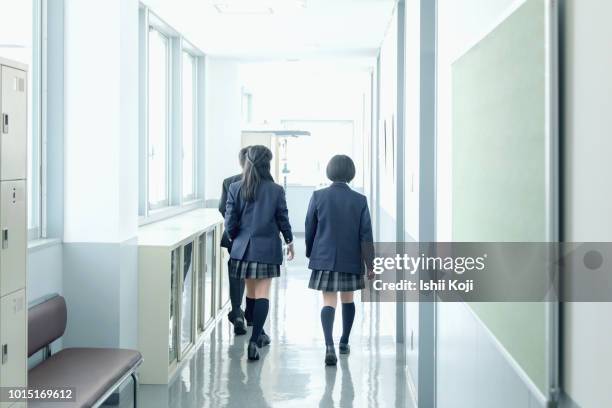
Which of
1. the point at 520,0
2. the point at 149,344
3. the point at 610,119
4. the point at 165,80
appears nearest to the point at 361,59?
the point at 165,80

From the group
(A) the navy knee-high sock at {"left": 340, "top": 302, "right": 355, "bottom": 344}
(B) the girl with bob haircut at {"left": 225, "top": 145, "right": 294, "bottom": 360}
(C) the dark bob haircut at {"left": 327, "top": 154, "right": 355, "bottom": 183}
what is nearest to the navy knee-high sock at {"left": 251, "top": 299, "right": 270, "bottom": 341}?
(B) the girl with bob haircut at {"left": 225, "top": 145, "right": 294, "bottom": 360}

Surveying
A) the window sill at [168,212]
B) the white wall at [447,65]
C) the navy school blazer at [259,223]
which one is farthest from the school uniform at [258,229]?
the white wall at [447,65]

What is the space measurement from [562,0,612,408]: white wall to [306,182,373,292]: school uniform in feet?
12.2

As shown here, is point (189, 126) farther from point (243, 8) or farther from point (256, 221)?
point (256, 221)

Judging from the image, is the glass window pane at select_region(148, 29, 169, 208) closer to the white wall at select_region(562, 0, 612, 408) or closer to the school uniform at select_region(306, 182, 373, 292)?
the school uniform at select_region(306, 182, 373, 292)

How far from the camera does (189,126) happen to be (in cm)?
914

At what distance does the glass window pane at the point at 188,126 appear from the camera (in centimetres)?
889

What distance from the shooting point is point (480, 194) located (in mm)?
2650

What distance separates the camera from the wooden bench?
3.51 meters

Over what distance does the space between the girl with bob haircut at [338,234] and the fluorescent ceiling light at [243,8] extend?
1.95 meters

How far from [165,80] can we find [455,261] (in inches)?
209

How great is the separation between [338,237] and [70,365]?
7.36 feet

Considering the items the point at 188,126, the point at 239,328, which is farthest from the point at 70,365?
the point at 188,126

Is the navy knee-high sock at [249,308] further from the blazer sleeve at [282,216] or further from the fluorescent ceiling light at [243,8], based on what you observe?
the fluorescent ceiling light at [243,8]
